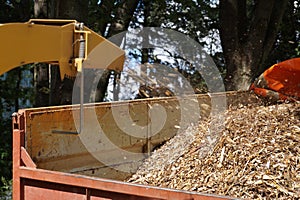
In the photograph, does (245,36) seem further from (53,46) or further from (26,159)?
(26,159)

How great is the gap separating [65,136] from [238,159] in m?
1.14

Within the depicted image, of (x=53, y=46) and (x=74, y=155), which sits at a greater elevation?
(x=53, y=46)

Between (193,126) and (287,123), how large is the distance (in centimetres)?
88

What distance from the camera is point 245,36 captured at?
7141 mm

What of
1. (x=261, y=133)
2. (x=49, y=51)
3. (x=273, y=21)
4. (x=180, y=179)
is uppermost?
(x=273, y=21)

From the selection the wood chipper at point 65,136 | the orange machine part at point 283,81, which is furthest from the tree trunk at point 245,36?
the wood chipper at point 65,136

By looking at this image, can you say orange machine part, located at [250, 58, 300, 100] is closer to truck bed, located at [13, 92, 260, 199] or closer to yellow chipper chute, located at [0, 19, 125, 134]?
truck bed, located at [13, 92, 260, 199]

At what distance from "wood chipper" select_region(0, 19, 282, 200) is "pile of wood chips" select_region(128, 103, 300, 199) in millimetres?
299

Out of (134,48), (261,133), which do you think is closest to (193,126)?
(261,133)

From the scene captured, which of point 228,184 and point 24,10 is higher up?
point 24,10

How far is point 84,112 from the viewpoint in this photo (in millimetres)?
3406

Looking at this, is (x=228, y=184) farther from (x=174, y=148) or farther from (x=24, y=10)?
(x=24, y=10)

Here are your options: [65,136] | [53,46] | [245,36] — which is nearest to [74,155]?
[65,136]

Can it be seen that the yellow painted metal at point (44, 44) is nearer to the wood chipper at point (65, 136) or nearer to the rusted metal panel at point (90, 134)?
the wood chipper at point (65, 136)
